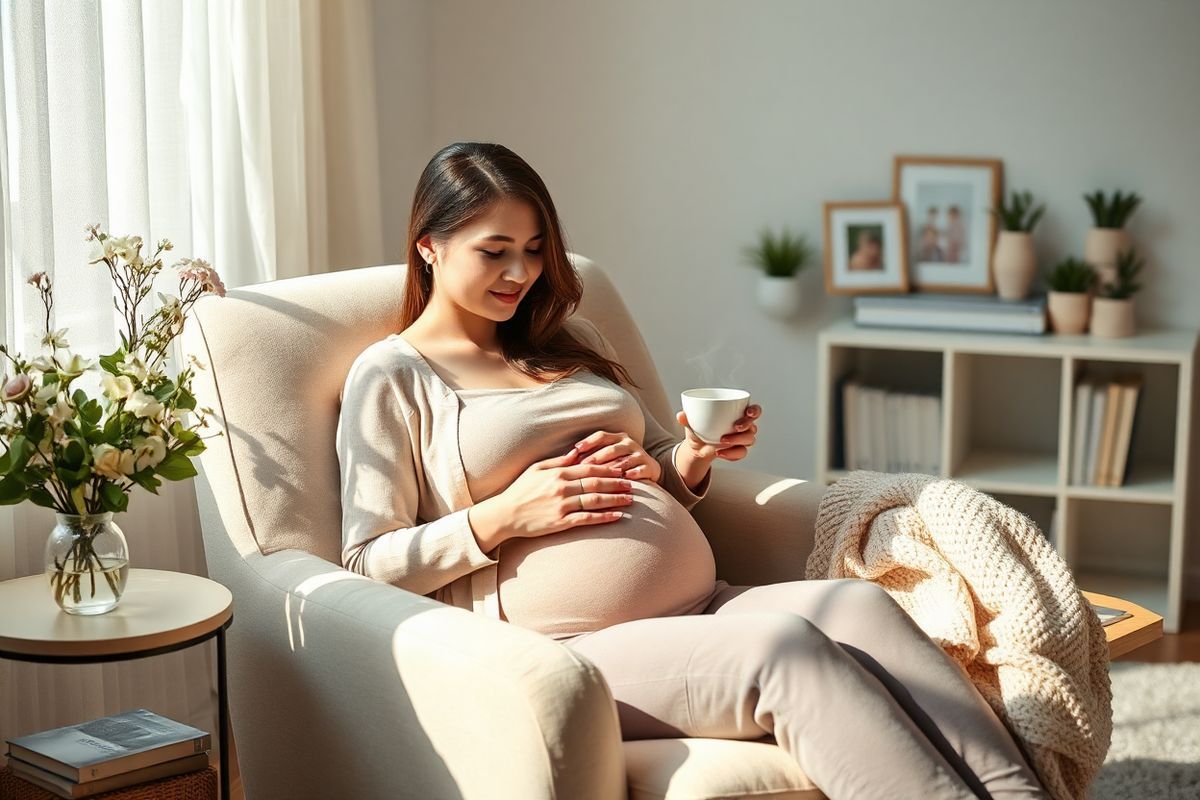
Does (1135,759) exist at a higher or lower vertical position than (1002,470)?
lower

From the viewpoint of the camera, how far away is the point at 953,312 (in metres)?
3.23

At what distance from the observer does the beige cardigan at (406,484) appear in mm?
1745

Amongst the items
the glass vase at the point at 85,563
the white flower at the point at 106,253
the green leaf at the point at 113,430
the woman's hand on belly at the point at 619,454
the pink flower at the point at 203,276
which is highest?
the white flower at the point at 106,253

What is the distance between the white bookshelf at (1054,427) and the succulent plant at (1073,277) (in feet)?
0.40

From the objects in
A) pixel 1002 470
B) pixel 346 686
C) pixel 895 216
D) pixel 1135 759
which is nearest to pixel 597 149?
pixel 895 216

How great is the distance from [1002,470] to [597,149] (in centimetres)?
134

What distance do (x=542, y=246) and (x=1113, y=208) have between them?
5.92 ft

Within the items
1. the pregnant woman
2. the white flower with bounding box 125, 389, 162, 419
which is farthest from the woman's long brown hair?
the white flower with bounding box 125, 389, 162, 419

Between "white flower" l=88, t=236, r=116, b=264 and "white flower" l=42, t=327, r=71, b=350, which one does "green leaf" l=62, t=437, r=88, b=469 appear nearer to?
"white flower" l=42, t=327, r=71, b=350

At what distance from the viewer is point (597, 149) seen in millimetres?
3602

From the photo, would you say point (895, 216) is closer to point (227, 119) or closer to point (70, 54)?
point (227, 119)

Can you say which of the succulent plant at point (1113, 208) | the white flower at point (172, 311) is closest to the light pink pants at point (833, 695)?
the white flower at point (172, 311)

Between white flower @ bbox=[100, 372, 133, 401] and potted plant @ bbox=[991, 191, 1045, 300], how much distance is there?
2260 mm

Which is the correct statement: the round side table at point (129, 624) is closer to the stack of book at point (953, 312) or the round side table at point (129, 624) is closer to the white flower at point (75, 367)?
the white flower at point (75, 367)
